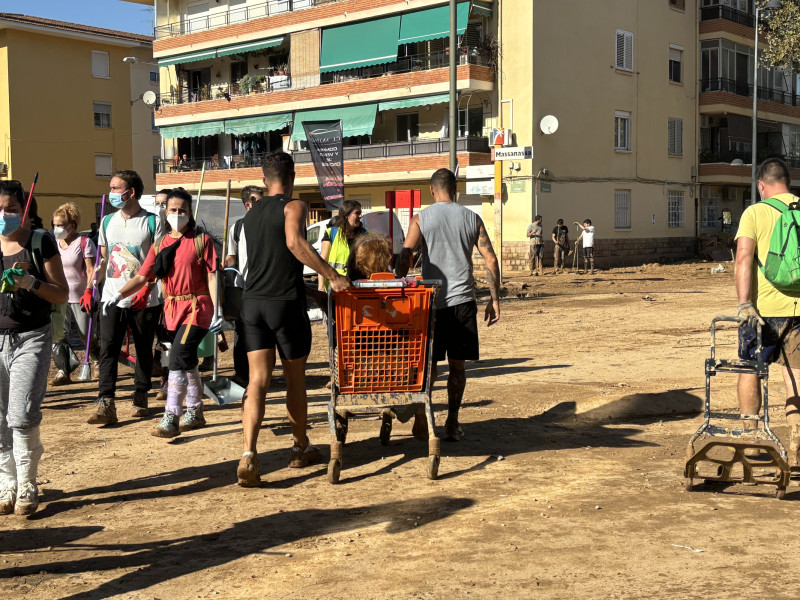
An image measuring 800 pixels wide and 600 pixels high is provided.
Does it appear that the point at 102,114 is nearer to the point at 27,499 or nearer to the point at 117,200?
the point at 117,200

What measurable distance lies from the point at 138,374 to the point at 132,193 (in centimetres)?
162

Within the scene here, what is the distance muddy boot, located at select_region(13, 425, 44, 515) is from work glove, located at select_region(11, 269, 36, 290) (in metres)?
0.85

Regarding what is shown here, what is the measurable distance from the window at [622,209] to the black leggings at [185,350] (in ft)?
106

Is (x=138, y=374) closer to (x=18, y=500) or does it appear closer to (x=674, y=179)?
(x=18, y=500)

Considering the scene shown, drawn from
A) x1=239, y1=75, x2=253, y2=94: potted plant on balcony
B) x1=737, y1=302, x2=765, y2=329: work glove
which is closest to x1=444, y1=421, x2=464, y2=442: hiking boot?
A: x1=737, y1=302, x2=765, y2=329: work glove

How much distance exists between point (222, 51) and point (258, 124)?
4023mm

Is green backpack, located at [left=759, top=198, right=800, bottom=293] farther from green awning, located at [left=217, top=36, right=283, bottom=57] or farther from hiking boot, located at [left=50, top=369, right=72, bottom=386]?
green awning, located at [left=217, top=36, right=283, bottom=57]

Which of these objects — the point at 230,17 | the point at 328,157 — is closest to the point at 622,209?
the point at 230,17

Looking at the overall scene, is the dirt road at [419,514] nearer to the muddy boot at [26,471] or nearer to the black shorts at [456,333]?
the muddy boot at [26,471]

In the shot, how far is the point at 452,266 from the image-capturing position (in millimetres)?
7465

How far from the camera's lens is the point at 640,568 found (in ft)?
15.4

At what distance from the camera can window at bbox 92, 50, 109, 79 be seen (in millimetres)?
54062

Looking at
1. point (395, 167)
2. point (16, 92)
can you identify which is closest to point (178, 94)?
point (16, 92)

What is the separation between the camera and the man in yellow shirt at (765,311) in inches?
260
